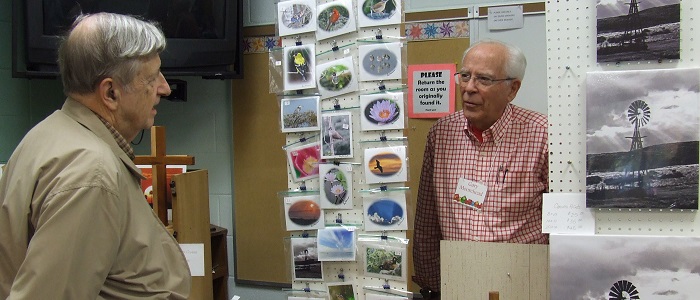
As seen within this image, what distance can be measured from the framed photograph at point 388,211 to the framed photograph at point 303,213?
0.72 ft

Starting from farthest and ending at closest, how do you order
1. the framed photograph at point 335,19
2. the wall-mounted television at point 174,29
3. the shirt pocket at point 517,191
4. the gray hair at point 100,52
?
the wall-mounted television at point 174,29
the framed photograph at point 335,19
the shirt pocket at point 517,191
the gray hair at point 100,52

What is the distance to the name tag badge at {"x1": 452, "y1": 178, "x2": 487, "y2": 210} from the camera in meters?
2.36

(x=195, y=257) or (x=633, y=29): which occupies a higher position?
(x=633, y=29)

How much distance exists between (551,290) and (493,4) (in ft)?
5.67

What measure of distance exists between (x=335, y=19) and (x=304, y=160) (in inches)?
21.5

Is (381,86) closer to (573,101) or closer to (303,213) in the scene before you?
(303,213)

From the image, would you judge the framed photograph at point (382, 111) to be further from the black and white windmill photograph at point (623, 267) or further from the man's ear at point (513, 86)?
the black and white windmill photograph at point (623, 267)

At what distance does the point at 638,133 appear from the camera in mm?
1689

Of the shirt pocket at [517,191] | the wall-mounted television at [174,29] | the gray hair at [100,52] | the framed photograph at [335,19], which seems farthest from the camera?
the wall-mounted television at [174,29]

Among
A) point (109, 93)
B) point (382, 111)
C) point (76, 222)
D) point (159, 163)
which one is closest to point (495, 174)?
point (382, 111)

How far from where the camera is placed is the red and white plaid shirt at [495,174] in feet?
7.61

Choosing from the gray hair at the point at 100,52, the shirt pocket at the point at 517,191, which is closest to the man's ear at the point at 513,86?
the shirt pocket at the point at 517,191

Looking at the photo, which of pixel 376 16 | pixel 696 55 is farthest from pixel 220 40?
pixel 696 55

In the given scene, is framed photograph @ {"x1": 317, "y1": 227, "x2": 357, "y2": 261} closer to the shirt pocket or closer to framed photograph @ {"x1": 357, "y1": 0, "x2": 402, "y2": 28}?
the shirt pocket
